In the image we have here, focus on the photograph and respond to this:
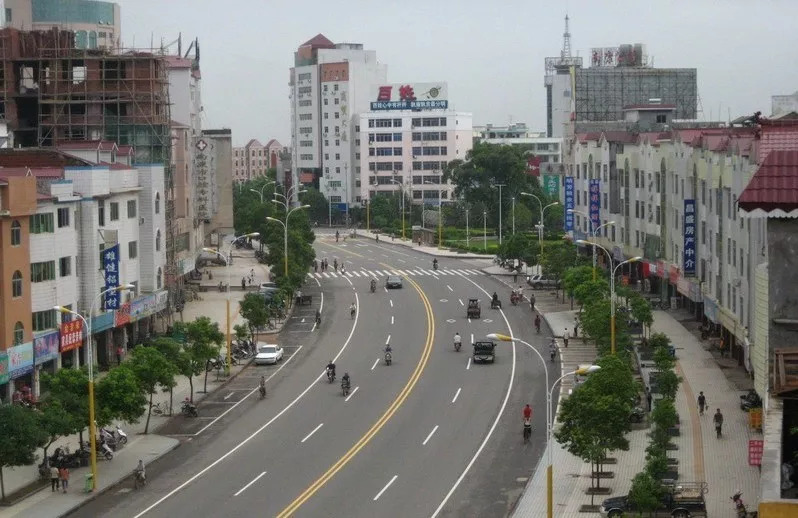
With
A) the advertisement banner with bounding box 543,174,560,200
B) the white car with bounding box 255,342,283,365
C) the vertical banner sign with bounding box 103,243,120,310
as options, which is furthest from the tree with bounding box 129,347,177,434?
the advertisement banner with bounding box 543,174,560,200

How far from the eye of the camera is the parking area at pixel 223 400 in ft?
179

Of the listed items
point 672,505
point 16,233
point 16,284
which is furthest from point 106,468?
point 672,505

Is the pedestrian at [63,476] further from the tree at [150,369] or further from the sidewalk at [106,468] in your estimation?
the tree at [150,369]

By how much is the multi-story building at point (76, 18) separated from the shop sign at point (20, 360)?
223 feet

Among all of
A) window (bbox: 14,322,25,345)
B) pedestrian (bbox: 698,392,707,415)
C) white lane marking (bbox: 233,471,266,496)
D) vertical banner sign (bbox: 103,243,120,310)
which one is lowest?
white lane marking (bbox: 233,471,266,496)

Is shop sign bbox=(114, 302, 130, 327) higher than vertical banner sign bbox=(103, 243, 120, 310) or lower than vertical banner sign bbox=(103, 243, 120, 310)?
lower

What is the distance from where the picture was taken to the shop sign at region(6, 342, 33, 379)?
181 ft

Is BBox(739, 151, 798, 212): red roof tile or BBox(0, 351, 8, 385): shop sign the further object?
BBox(0, 351, 8, 385): shop sign

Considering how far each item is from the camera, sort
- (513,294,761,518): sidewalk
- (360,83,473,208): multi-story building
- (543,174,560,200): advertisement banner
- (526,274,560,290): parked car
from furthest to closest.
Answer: (543,174,560,200): advertisement banner, (360,83,473,208): multi-story building, (526,274,560,290): parked car, (513,294,761,518): sidewalk

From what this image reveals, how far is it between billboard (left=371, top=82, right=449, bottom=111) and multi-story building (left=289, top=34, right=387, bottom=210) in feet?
22.8

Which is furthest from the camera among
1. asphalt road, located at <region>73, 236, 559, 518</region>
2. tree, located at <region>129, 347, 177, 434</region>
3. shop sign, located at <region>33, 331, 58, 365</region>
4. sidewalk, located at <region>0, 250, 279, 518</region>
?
shop sign, located at <region>33, 331, 58, 365</region>

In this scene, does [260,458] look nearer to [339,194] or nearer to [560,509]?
[560,509]

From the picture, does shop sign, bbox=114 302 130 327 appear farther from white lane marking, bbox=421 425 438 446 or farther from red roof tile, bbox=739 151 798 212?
red roof tile, bbox=739 151 798 212

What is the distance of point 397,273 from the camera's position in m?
107
